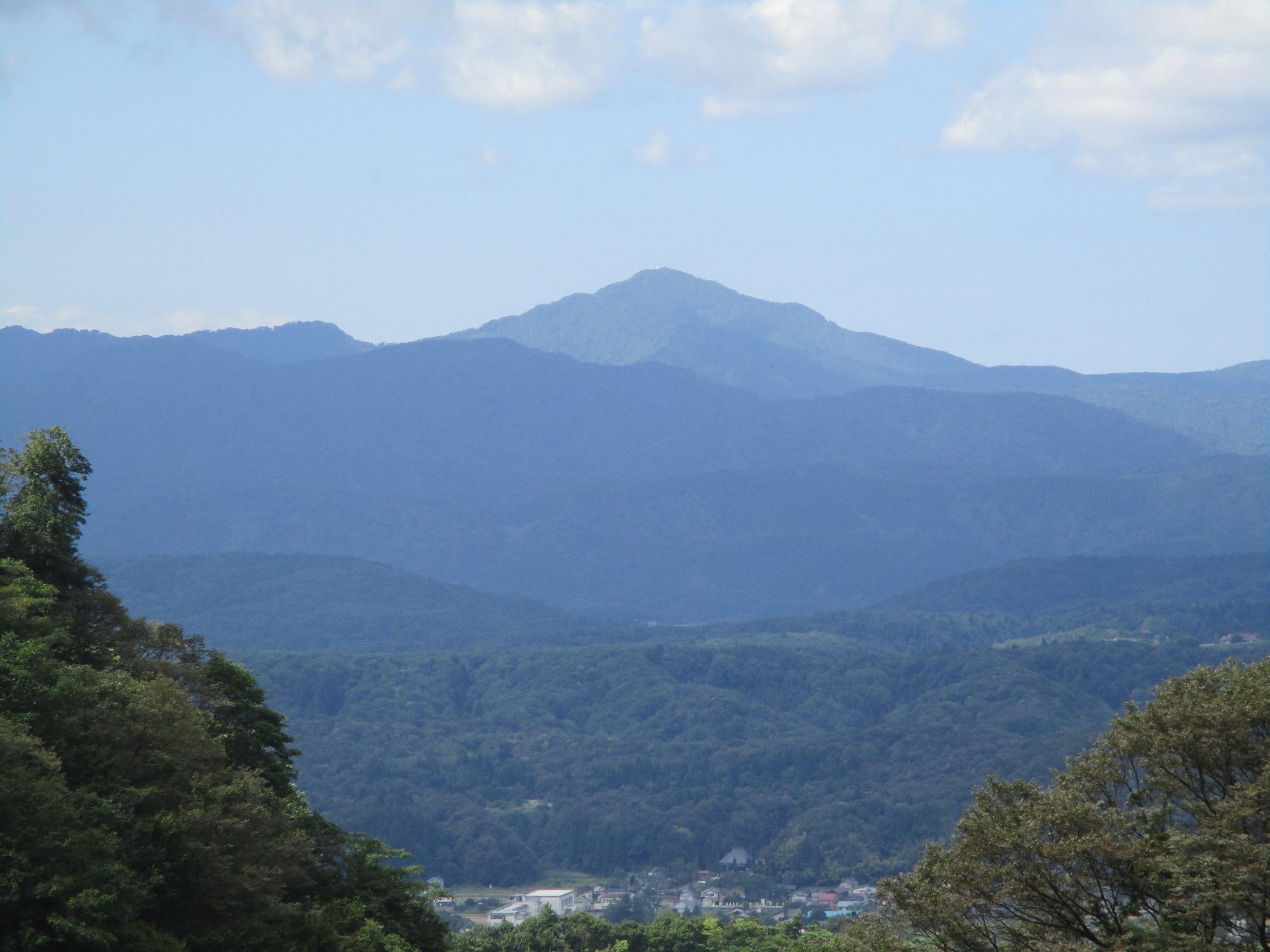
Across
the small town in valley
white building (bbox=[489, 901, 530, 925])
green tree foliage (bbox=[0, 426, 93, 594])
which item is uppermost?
green tree foliage (bbox=[0, 426, 93, 594])

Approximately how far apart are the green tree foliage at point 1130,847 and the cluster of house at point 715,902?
9631cm

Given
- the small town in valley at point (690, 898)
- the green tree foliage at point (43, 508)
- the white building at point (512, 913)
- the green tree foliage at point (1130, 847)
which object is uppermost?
the green tree foliage at point (43, 508)

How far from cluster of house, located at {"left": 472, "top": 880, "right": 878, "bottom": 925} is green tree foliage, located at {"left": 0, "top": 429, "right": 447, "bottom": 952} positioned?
277 ft

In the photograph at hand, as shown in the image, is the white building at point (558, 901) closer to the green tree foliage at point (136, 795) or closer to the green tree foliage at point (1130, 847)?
the green tree foliage at point (136, 795)

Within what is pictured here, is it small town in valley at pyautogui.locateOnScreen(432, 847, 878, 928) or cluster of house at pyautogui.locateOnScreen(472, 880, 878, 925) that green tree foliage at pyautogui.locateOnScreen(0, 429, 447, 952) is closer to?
small town in valley at pyautogui.locateOnScreen(432, 847, 878, 928)

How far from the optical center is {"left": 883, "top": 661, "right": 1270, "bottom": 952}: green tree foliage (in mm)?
21984

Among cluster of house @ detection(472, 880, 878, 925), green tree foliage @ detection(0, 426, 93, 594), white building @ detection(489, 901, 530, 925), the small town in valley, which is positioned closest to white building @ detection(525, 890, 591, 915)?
cluster of house @ detection(472, 880, 878, 925)

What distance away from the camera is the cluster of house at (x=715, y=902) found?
127125mm

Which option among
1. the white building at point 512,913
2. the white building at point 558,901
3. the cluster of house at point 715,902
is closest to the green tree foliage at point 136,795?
the white building at point 512,913

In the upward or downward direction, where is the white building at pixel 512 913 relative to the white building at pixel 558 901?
upward

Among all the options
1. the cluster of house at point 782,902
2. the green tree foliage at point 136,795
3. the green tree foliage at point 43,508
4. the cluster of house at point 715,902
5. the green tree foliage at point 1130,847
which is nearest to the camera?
the green tree foliage at point 1130,847

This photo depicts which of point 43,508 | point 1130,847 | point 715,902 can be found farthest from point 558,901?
point 1130,847

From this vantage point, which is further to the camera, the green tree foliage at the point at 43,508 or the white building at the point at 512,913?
the white building at the point at 512,913

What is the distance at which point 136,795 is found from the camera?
2734 centimetres
